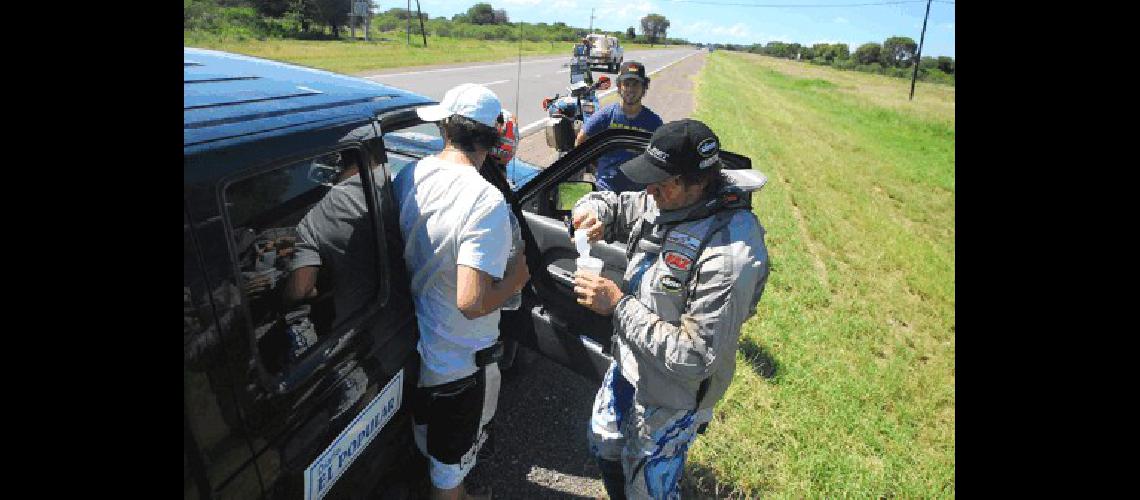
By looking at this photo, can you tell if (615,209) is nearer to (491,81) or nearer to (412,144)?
(412,144)

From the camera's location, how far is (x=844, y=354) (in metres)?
4.54

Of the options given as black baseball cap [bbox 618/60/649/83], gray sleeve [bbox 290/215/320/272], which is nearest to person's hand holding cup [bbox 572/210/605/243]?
gray sleeve [bbox 290/215/320/272]

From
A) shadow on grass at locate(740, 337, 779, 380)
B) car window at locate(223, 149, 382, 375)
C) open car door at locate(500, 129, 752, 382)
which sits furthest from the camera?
shadow on grass at locate(740, 337, 779, 380)

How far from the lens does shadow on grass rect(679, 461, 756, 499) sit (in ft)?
9.64

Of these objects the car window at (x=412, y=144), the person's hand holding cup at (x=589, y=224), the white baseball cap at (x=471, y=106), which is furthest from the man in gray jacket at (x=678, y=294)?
the car window at (x=412, y=144)

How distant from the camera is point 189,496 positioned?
43.1 inches

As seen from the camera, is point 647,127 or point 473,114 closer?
point 473,114

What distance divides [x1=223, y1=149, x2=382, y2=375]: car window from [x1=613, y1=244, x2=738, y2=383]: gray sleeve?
3.16ft

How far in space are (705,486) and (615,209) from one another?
167 centimetres

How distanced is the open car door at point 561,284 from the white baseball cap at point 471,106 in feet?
2.79

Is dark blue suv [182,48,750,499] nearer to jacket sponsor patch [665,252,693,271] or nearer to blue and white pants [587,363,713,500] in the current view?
blue and white pants [587,363,713,500]
